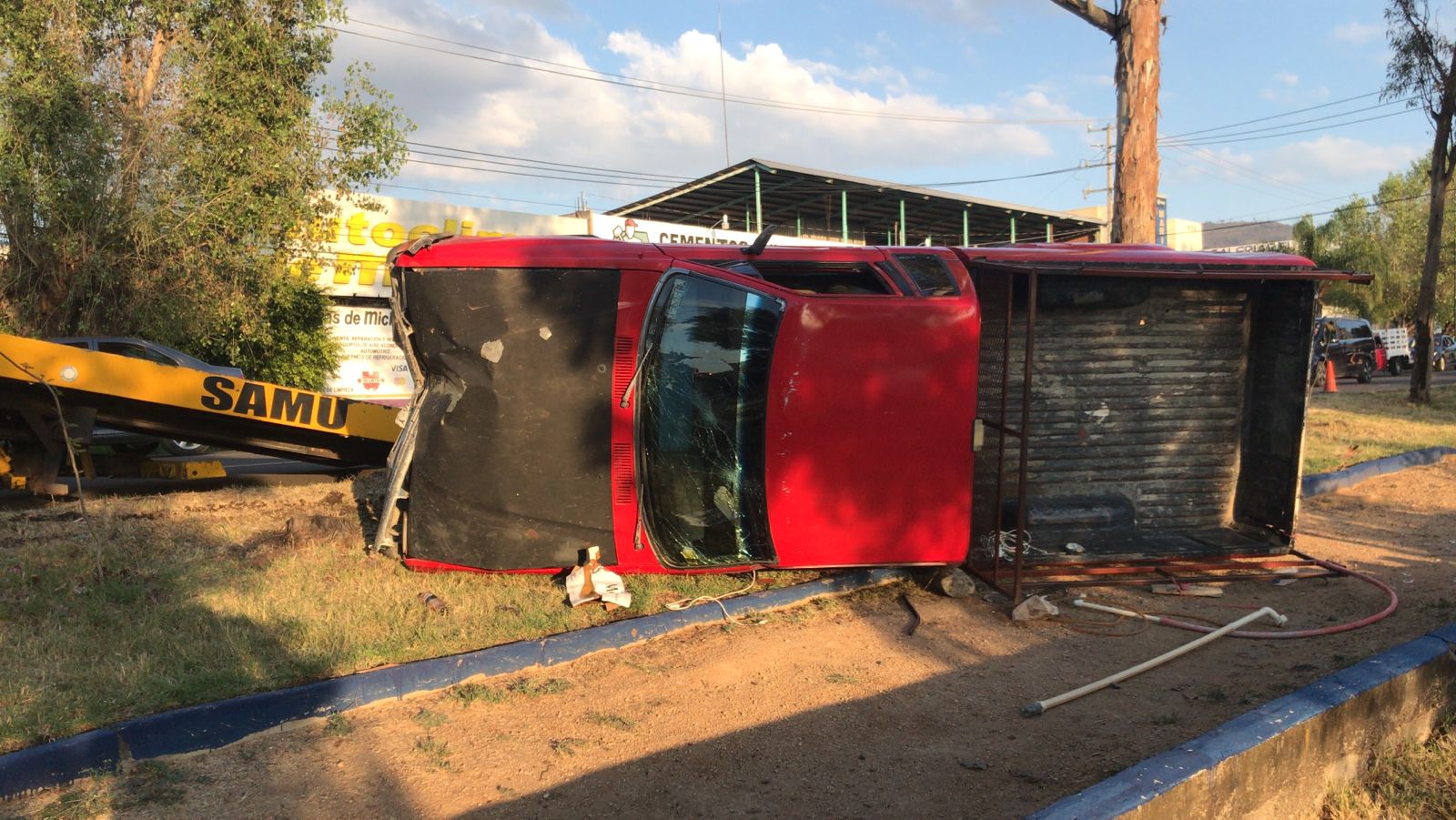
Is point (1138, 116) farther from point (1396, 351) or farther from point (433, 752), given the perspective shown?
point (1396, 351)

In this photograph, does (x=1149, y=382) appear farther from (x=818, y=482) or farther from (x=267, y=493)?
(x=267, y=493)

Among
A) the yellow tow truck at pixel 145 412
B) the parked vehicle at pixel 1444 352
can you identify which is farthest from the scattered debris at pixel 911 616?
the parked vehicle at pixel 1444 352

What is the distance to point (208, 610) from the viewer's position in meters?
4.97

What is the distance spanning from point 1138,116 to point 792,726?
10.3 m

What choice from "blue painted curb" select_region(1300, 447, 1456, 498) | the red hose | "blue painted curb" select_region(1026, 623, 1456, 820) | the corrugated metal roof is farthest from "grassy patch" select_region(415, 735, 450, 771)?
the corrugated metal roof

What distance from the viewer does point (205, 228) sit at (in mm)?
12055

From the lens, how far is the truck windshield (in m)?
5.41

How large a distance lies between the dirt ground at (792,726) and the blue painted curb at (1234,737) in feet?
1.57

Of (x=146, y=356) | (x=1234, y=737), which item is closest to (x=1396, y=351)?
A: (x=1234, y=737)

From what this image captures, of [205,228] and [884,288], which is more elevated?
[205,228]

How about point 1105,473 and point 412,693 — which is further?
point 1105,473

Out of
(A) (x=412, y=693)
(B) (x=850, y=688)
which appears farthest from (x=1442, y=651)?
(A) (x=412, y=693)

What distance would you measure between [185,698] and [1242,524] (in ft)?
23.1

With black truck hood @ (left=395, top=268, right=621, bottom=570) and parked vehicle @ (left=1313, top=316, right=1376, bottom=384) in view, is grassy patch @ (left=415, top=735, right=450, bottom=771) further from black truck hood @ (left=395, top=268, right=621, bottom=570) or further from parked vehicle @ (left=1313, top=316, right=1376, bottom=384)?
parked vehicle @ (left=1313, top=316, right=1376, bottom=384)
